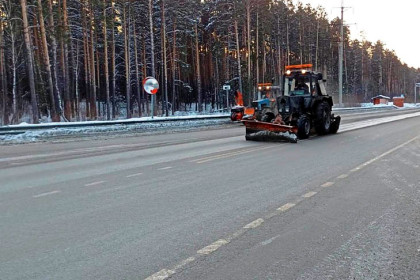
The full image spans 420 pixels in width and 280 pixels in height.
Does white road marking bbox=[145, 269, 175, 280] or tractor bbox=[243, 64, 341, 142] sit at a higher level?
tractor bbox=[243, 64, 341, 142]

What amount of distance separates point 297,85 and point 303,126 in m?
2.26

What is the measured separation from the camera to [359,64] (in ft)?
322

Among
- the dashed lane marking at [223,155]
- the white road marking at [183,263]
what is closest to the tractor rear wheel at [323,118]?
the dashed lane marking at [223,155]

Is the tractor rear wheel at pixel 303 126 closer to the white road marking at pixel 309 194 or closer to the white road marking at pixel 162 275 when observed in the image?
the white road marking at pixel 309 194

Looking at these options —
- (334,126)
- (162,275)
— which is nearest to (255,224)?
(162,275)

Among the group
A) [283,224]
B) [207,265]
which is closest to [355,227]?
[283,224]

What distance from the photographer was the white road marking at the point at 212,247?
4117mm

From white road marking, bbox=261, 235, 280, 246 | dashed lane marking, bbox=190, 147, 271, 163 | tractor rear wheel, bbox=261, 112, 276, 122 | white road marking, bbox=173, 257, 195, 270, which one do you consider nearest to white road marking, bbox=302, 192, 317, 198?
white road marking, bbox=261, 235, 280, 246

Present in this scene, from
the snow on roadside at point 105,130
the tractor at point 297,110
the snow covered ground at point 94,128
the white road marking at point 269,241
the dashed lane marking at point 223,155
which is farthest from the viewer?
the snow covered ground at point 94,128

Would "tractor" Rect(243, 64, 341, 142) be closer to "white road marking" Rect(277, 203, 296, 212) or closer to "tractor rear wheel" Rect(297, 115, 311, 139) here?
"tractor rear wheel" Rect(297, 115, 311, 139)

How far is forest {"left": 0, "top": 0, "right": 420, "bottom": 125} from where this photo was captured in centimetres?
2827

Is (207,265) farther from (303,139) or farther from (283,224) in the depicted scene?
(303,139)

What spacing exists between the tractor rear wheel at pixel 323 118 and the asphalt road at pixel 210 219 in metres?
7.03

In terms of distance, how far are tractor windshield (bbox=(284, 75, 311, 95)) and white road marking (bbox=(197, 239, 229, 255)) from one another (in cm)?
1355
